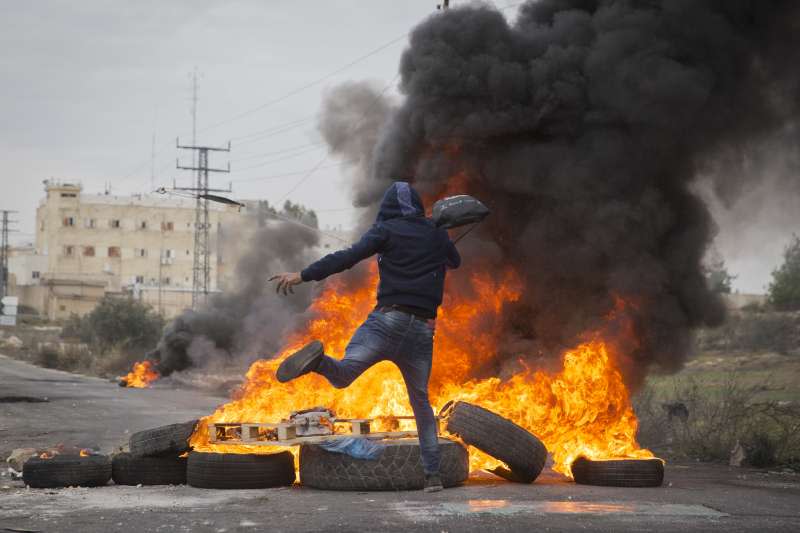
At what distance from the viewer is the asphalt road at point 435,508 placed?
19.2 ft

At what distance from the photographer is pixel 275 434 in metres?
8.35

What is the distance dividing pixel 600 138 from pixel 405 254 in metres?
4.62

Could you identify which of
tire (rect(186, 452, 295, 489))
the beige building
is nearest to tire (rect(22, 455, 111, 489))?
tire (rect(186, 452, 295, 489))

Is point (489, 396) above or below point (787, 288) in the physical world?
below

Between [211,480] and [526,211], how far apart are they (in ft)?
18.8

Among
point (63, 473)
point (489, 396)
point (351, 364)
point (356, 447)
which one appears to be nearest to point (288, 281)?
point (351, 364)

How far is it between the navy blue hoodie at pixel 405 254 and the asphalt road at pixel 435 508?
1.53m

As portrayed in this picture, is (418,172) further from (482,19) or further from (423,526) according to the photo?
(423,526)

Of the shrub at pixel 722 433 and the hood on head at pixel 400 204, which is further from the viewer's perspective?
the shrub at pixel 722 433

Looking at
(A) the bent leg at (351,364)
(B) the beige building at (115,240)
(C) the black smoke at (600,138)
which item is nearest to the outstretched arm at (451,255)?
(A) the bent leg at (351,364)

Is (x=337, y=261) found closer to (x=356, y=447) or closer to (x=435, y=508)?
(x=356, y=447)

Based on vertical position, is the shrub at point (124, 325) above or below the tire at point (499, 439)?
above

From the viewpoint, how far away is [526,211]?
11820 millimetres

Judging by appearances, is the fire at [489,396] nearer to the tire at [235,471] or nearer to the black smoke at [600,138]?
the tire at [235,471]
